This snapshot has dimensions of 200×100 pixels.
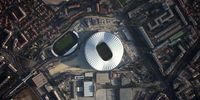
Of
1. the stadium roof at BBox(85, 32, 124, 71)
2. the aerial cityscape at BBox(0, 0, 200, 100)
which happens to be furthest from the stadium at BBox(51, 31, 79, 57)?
the stadium roof at BBox(85, 32, 124, 71)

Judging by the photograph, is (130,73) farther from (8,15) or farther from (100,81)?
(8,15)

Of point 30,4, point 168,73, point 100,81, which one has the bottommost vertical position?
point 168,73

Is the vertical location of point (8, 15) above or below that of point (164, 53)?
above

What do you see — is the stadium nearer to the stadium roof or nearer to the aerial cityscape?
the aerial cityscape

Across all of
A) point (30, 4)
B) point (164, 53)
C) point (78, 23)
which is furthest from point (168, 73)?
point (30, 4)

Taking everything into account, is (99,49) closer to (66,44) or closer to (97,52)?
(97,52)

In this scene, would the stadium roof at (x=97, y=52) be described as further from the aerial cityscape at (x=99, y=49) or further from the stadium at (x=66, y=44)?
the stadium at (x=66, y=44)

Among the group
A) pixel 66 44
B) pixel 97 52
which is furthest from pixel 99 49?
pixel 66 44
